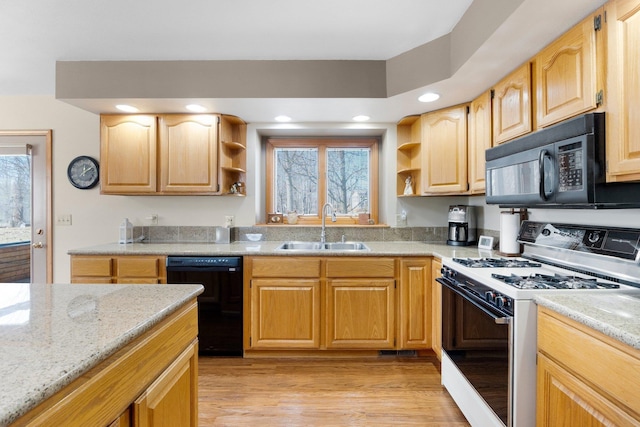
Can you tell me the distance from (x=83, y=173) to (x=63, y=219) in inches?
19.5

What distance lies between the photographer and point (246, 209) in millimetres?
3238

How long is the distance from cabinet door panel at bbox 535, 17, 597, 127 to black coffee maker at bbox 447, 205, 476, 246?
3.82ft

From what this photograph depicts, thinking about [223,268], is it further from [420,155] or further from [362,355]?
[420,155]

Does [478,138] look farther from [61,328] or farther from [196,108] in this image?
[61,328]

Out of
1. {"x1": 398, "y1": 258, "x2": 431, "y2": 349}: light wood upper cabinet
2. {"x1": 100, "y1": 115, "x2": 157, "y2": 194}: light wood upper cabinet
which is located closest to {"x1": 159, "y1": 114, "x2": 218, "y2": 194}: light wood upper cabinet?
{"x1": 100, "y1": 115, "x2": 157, "y2": 194}: light wood upper cabinet

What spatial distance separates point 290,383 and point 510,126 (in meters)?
2.20

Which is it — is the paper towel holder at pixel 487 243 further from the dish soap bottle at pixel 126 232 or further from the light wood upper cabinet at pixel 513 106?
the dish soap bottle at pixel 126 232

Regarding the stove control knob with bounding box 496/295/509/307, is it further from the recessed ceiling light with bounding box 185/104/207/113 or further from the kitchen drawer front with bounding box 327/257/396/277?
the recessed ceiling light with bounding box 185/104/207/113

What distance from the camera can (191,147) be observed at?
2852 mm

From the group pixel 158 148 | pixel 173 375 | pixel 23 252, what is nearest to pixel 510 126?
pixel 173 375

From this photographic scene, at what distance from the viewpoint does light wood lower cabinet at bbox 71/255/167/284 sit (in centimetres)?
259

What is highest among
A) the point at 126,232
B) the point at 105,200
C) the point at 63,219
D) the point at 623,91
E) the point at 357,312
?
the point at 623,91

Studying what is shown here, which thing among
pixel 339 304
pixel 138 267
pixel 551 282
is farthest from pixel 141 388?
pixel 138 267

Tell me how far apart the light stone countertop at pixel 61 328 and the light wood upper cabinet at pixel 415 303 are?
173 centimetres
